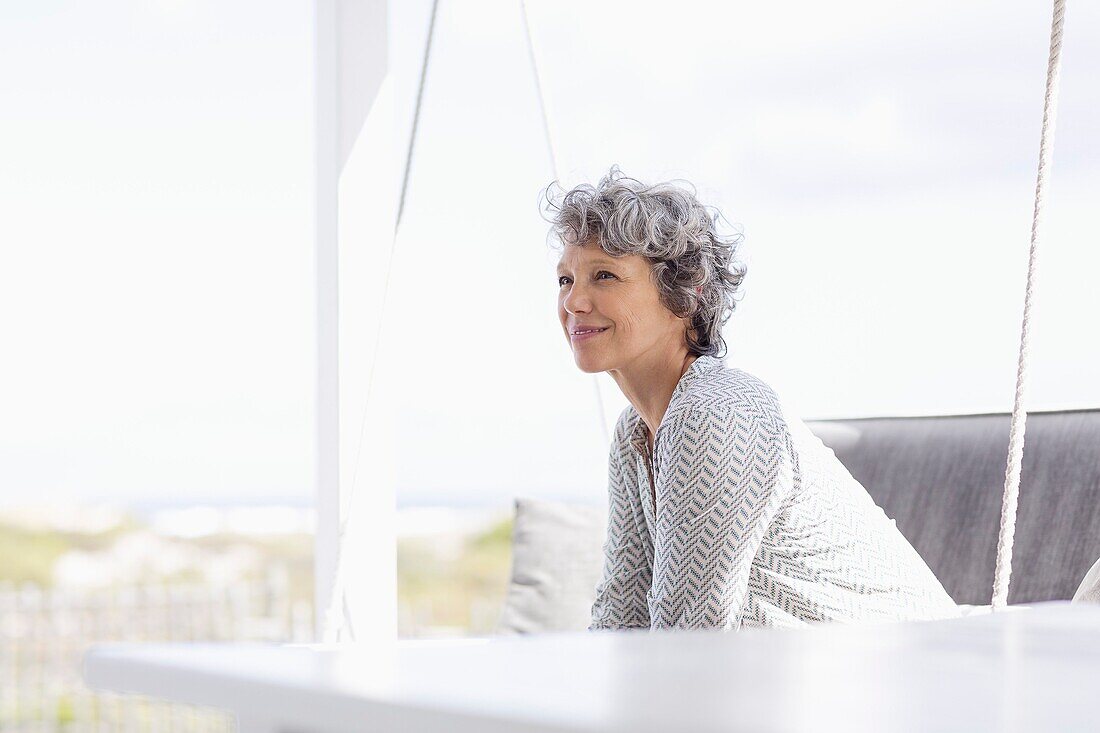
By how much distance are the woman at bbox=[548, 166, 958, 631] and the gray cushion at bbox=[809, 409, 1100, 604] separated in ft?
1.02

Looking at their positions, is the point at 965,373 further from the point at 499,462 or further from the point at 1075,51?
the point at 499,462

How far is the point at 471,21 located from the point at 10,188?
6144 mm

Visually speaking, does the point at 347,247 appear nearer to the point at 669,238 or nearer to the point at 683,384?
the point at 669,238

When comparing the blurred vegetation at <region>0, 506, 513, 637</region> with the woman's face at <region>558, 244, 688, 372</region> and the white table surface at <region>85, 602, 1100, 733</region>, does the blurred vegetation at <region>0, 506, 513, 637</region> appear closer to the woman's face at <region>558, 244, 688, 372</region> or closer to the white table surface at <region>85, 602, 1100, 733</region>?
the woman's face at <region>558, 244, 688, 372</region>

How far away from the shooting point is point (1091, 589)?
1.40 metres

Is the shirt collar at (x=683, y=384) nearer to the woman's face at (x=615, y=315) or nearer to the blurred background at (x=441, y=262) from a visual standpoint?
the woman's face at (x=615, y=315)

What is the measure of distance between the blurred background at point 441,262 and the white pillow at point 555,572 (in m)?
0.28

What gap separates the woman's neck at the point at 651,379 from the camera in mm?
1750

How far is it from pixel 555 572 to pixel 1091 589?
1.11 meters

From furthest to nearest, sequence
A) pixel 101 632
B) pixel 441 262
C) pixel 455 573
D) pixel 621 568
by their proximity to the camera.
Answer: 1. pixel 455 573
2. pixel 441 262
3. pixel 101 632
4. pixel 621 568

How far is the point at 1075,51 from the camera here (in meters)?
6.42

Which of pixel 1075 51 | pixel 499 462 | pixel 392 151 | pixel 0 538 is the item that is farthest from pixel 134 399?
pixel 392 151

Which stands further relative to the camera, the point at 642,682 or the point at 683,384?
the point at 683,384

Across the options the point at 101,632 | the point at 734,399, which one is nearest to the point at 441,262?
the point at 101,632
